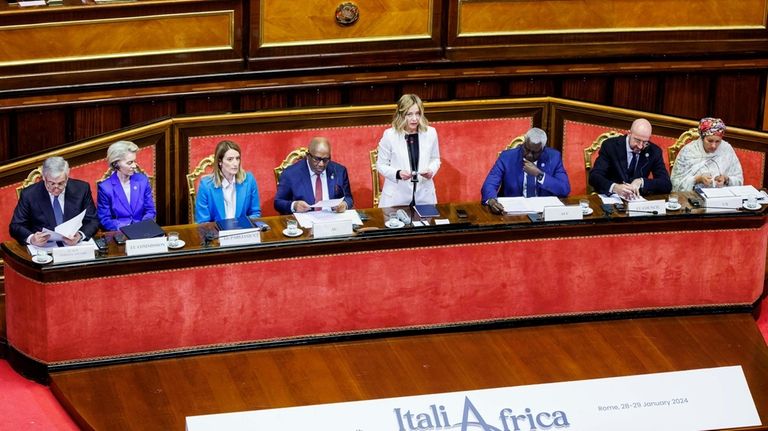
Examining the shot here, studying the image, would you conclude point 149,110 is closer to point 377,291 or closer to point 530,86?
point 377,291

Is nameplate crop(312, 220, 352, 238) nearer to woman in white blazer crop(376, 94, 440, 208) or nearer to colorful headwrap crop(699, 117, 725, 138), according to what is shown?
woman in white blazer crop(376, 94, 440, 208)

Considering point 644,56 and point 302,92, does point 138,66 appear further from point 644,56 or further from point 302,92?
point 644,56

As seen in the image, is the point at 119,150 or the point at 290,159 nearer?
the point at 119,150

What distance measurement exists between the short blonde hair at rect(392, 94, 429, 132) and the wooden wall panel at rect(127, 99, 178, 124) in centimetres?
156

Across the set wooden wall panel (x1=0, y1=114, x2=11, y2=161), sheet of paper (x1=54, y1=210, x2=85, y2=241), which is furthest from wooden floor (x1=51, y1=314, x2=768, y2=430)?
wooden wall panel (x1=0, y1=114, x2=11, y2=161)

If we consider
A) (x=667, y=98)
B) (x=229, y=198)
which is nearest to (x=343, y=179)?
(x=229, y=198)

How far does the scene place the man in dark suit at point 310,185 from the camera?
8477 millimetres

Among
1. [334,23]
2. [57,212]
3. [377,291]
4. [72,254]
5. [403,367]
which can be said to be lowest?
[403,367]

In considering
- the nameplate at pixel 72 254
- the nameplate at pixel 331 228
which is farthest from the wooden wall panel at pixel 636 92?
the nameplate at pixel 72 254

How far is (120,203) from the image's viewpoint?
27.2ft

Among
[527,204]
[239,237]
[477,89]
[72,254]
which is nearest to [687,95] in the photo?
[477,89]

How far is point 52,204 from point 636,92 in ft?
13.9

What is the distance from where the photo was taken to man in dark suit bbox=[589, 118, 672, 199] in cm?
881

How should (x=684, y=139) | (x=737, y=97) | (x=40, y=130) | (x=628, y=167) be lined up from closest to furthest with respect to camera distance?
(x=628, y=167), (x=40, y=130), (x=684, y=139), (x=737, y=97)
